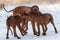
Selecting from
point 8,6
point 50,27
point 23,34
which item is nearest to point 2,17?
point 8,6

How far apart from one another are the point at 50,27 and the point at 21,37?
1.01m

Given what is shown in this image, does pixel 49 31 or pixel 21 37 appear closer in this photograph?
pixel 21 37

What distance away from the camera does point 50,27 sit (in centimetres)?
629

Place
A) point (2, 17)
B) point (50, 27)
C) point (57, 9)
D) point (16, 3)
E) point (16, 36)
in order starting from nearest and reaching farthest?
point (16, 36)
point (50, 27)
point (2, 17)
point (57, 9)
point (16, 3)

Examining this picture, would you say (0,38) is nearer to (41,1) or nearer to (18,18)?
(18,18)

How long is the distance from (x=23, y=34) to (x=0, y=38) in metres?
0.41

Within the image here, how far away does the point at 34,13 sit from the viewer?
5426 millimetres

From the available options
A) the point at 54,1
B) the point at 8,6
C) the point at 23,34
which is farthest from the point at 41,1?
Answer: the point at 23,34

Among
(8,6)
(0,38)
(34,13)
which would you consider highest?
(8,6)

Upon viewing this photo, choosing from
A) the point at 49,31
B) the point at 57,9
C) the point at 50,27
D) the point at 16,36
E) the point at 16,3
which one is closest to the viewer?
the point at 16,36

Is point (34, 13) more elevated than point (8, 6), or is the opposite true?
point (8, 6)

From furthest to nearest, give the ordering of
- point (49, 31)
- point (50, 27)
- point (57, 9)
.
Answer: point (57, 9) < point (50, 27) < point (49, 31)

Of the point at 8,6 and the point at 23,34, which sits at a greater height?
the point at 8,6

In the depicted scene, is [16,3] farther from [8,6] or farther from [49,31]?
[49,31]
